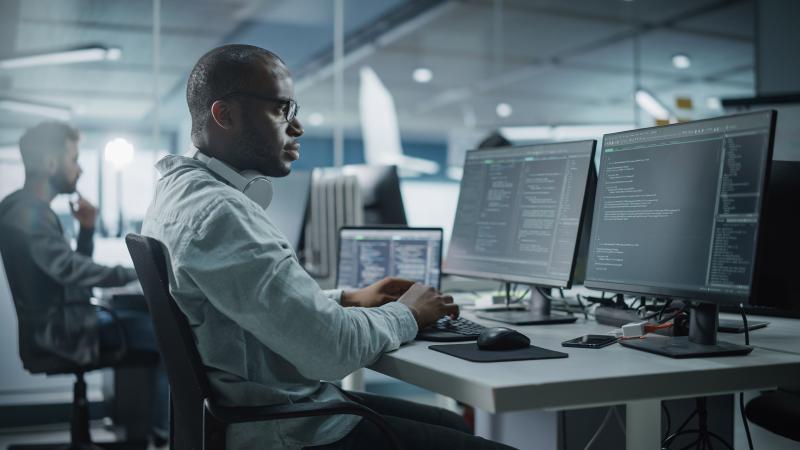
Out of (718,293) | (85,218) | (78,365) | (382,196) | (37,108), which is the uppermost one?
(37,108)

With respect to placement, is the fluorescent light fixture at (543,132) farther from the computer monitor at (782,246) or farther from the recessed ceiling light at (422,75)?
the computer monitor at (782,246)

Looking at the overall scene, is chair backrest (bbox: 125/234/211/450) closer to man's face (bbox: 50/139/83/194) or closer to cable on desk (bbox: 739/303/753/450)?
cable on desk (bbox: 739/303/753/450)

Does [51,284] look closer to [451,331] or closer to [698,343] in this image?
[451,331]

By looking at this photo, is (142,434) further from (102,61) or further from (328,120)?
(328,120)

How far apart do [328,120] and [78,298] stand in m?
2.64

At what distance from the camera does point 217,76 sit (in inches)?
58.6

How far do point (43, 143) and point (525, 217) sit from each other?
2.67 m

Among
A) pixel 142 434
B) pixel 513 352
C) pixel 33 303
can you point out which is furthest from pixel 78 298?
pixel 513 352

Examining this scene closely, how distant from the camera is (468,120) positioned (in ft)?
23.8

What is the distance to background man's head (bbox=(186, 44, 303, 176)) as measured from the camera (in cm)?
149

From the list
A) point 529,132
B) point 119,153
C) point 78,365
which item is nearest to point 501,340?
point 78,365

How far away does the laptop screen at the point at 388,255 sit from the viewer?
2.30 metres

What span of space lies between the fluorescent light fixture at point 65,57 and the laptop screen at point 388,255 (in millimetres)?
2597

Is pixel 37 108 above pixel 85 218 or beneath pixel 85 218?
above
